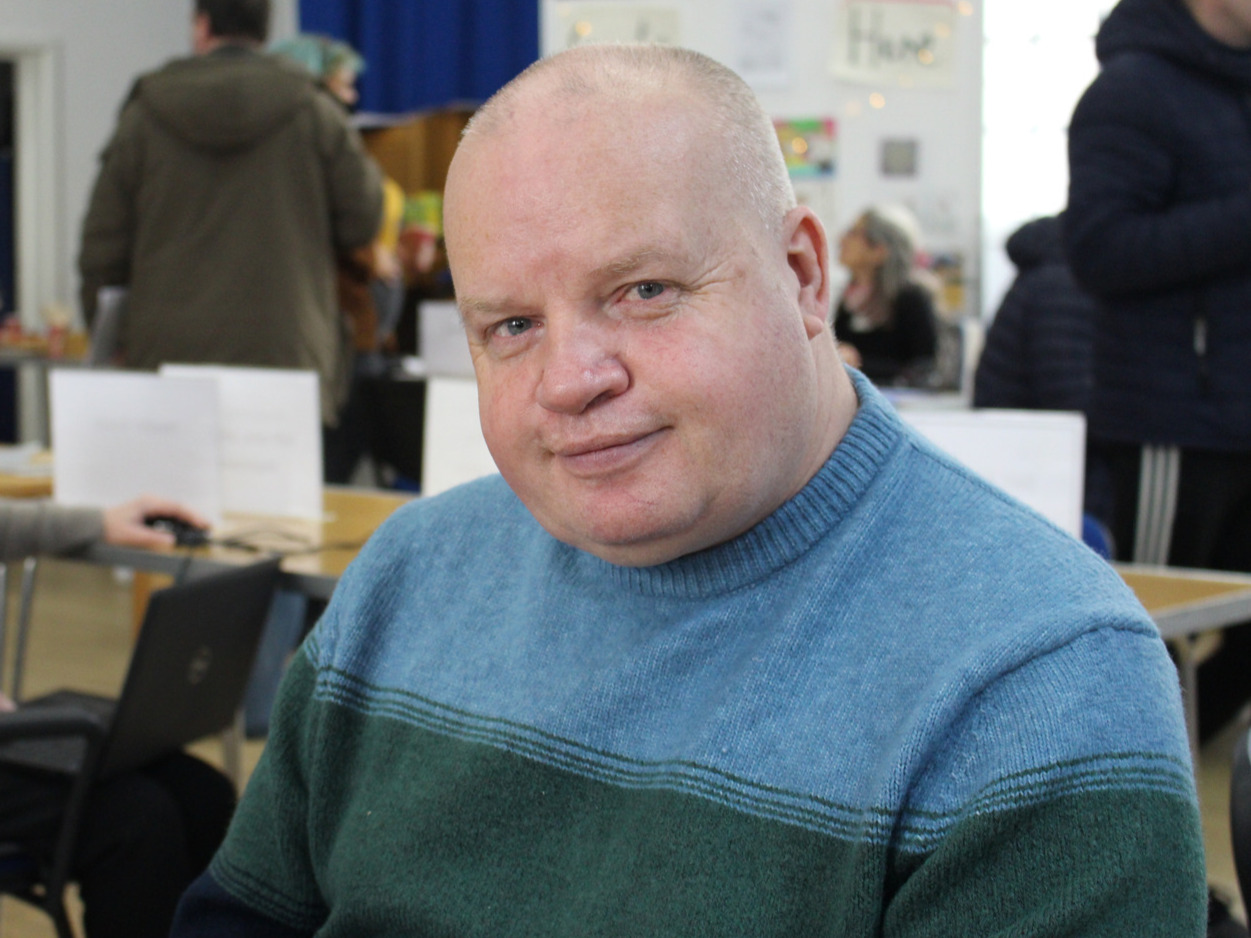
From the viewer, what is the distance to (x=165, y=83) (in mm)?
3389

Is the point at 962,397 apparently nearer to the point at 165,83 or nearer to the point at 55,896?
the point at 165,83

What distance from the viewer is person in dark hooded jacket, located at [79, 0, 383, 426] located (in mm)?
3375

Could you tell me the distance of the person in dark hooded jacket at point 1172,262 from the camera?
2.11 meters

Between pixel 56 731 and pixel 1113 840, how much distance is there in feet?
4.44

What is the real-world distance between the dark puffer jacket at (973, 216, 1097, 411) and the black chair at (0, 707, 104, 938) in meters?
2.08

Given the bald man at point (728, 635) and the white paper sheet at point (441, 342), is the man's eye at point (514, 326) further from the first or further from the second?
the white paper sheet at point (441, 342)

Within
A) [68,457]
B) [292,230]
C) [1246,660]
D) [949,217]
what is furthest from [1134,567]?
[949,217]

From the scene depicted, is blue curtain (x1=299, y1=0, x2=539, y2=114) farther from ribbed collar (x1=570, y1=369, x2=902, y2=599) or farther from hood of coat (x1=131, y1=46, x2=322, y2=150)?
ribbed collar (x1=570, y1=369, x2=902, y2=599)

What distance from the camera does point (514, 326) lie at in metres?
0.85

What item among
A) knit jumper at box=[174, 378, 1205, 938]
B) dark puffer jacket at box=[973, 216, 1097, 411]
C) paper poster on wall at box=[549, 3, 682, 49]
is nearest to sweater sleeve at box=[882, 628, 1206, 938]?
knit jumper at box=[174, 378, 1205, 938]

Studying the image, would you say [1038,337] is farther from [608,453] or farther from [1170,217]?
[608,453]

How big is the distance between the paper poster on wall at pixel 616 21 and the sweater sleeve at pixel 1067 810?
4.97 meters

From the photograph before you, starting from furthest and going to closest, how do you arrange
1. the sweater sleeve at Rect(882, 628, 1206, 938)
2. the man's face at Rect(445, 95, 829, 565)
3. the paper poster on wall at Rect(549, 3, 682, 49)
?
the paper poster on wall at Rect(549, 3, 682, 49) < the man's face at Rect(445, 95, 829, 565) < the sweater sleeve at Rect(882, 628, 1206, 938)

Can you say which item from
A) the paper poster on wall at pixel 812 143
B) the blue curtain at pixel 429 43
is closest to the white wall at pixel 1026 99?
the paper poster on wall at pixel 812 143
